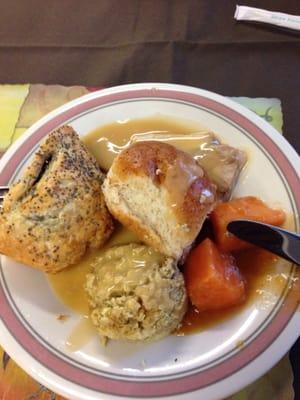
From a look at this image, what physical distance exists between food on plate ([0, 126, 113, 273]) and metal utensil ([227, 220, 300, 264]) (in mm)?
350

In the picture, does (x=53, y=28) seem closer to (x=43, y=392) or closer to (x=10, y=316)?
(x=10, y=316)

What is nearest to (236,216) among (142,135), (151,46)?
(142,135)

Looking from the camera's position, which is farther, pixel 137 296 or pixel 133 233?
pixel 133 233

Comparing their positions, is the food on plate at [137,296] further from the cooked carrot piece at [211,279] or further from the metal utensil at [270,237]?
the metal utensil at [270,237]

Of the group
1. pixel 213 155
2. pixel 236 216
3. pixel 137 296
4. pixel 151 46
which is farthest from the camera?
pixel 151 46

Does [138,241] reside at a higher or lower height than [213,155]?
lower

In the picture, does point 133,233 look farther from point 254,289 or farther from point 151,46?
point 151,46

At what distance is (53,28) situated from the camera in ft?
6.33

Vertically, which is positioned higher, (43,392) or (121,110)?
(121,110)

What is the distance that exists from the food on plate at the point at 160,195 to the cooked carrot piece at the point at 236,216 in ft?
0.17

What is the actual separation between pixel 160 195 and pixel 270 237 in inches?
11.1

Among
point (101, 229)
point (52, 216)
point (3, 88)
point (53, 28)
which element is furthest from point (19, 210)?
point (53, 28)

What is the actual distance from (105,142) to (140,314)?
1.88 ft

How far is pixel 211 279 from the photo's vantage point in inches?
46.4
